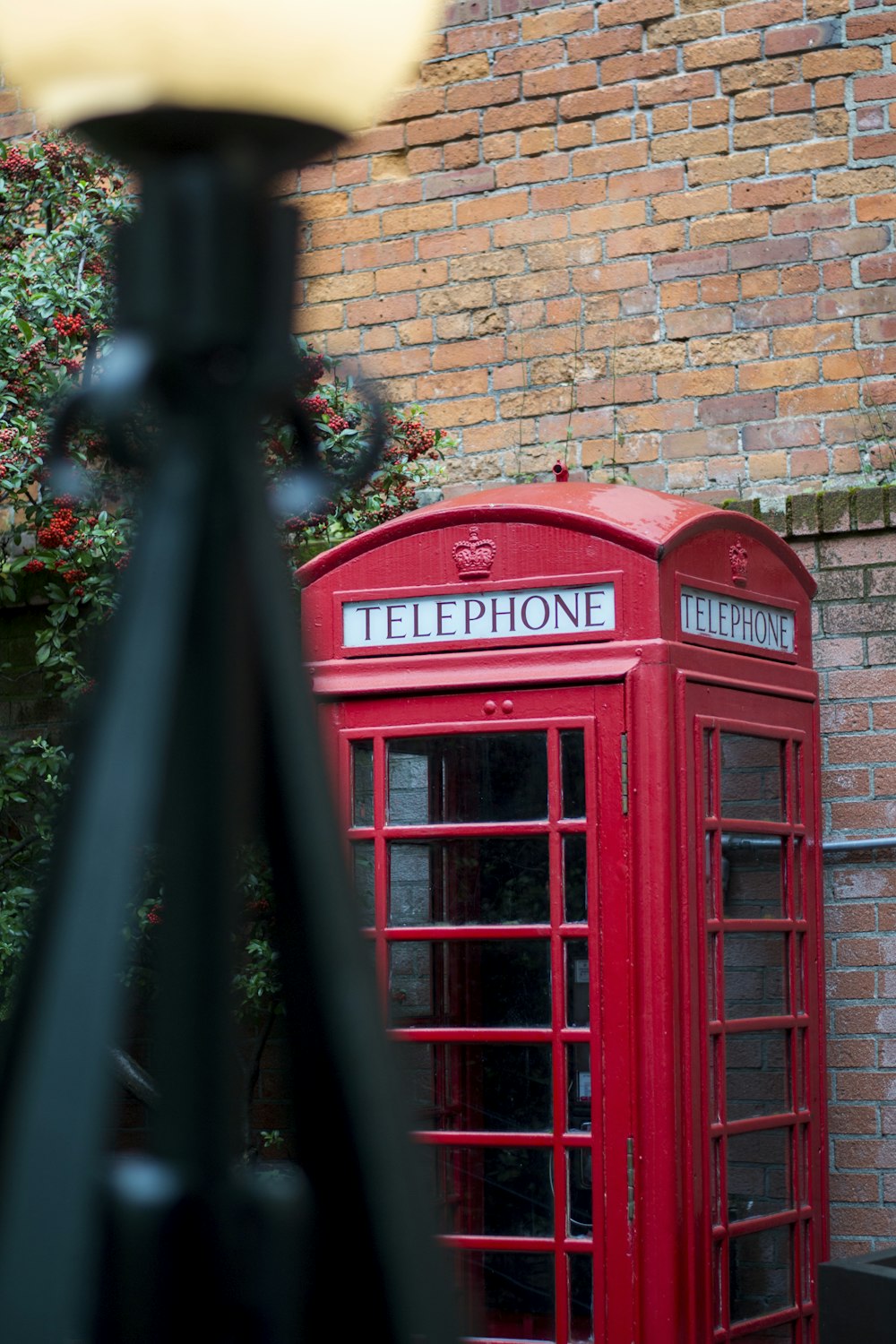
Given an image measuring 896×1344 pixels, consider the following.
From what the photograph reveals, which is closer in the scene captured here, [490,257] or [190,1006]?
[190,1006]

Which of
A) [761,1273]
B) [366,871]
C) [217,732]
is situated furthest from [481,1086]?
[217,732]

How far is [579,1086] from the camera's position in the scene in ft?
11.4

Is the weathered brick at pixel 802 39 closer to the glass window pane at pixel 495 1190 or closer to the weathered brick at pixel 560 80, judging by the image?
the weathered brick at pixel 560 80

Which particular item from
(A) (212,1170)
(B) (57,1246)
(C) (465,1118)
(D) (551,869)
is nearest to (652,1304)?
(C) (465,1118)

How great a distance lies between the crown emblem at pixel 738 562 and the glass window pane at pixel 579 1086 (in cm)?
112

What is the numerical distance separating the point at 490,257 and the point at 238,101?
422 centimetres

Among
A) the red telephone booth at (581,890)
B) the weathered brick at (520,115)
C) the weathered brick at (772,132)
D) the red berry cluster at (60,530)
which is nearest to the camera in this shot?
the red telephone booth at (581,890)

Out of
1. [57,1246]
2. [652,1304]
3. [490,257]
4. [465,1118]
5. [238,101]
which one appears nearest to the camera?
[57,1246]

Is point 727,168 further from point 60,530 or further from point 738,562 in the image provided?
point 60,530

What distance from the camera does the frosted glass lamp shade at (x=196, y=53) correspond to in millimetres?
1176

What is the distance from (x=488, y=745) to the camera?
3.58 m

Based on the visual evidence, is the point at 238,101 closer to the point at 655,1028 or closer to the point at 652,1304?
the point at 655,1028

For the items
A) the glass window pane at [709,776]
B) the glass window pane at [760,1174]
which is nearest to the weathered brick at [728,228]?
the glass window pane at [709,776]

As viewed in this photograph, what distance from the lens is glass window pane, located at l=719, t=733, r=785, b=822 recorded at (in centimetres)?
369
